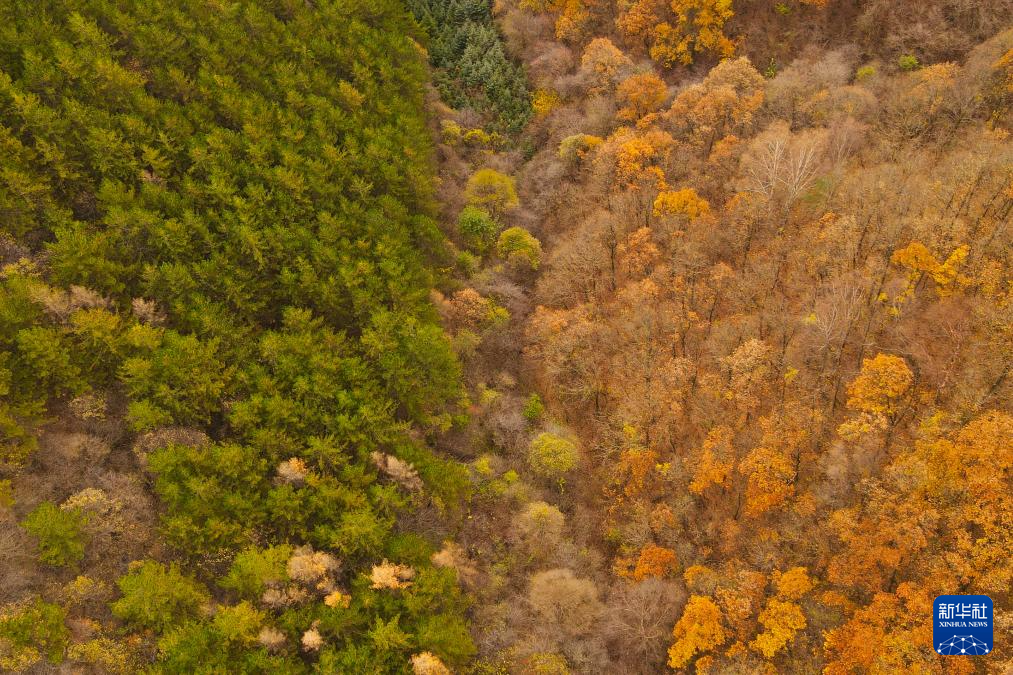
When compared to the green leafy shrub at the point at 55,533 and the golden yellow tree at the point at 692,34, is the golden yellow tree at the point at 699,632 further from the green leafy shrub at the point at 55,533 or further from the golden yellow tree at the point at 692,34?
the golden yellow tree at the point at 692,34

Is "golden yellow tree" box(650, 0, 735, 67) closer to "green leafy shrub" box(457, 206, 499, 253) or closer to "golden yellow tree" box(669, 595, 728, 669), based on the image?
"green leafy shrub" box(457, 206, 499, 253)

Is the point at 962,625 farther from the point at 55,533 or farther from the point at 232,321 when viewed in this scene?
the point at 232,321

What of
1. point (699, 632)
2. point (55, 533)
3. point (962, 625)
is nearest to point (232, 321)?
point (55, 533)

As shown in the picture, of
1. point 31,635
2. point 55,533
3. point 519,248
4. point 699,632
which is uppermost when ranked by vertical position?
point 519,248

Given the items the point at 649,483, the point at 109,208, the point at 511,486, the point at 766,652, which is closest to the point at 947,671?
the point at 766,652

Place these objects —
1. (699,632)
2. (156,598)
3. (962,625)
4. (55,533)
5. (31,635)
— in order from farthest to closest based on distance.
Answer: (699,632) < (55,533) < (156,598) < (962,625) < (31,635)

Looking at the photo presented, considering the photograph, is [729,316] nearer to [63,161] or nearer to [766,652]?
[766,652]

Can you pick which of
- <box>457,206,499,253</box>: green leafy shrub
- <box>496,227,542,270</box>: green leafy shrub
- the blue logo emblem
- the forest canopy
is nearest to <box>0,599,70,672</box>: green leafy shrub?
the forest canopy

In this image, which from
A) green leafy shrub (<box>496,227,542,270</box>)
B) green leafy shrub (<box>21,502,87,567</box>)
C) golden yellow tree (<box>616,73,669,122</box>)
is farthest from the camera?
golden yellow tree (<box>616,73,669,122</box>)
